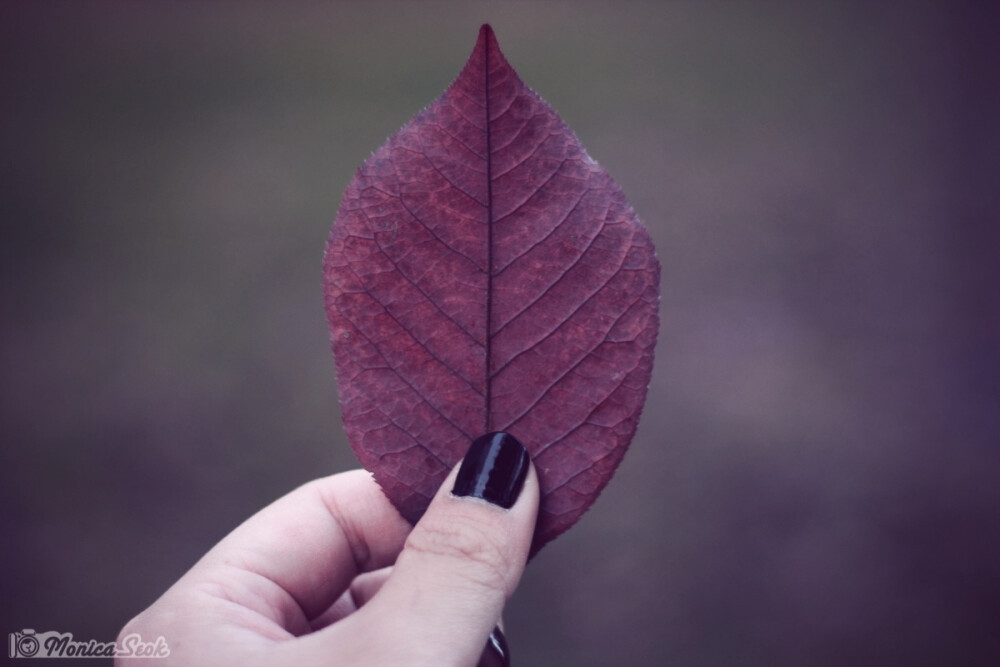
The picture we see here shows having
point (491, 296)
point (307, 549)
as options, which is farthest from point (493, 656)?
point (491, 296)

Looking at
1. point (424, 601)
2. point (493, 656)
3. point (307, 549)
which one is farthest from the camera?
point (307, 549)

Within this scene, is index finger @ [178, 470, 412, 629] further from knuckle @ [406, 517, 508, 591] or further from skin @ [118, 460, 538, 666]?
knuckle @ [406, 517, 508, 591]

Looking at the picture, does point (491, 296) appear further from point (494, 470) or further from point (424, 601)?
point (424, 601)

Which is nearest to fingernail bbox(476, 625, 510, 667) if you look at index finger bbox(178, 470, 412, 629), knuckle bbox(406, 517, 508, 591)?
index finger bbox(178, 470, 412, 629)

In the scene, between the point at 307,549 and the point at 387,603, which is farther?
the point at 307,549

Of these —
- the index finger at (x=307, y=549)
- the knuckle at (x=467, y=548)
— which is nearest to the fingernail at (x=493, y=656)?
the index finger at (x=307, y=549)

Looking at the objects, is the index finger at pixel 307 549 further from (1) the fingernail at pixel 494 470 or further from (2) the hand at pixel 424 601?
(1) the fingernail at pixel 494 470
